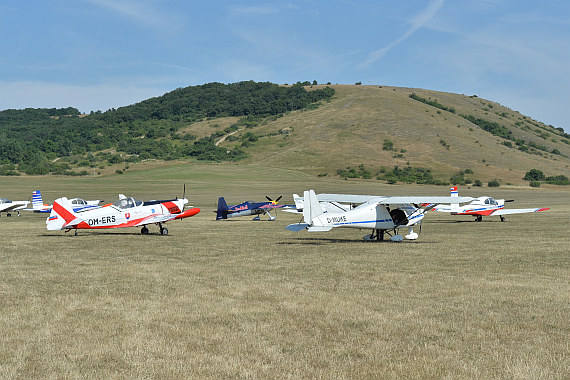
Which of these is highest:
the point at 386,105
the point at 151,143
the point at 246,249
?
the point at 386,105

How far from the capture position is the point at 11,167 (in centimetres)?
11500

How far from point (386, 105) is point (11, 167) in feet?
314

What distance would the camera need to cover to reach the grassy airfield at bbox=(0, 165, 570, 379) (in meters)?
6.61

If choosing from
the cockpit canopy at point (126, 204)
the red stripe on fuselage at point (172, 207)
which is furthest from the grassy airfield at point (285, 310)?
the red stripe on fuselage at point (172, 207)

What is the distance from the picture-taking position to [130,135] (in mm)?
163875

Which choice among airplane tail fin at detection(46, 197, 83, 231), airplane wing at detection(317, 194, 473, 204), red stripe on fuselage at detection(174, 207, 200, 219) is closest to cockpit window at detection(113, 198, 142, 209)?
airplane tail fin at detection(46, 197, 83, 231)

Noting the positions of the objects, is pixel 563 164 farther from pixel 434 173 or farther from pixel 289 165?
pixel 289 165

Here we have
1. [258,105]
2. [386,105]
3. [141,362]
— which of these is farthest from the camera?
[258,105]

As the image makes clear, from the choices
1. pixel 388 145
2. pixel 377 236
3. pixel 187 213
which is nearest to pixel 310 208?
pixel 377 236

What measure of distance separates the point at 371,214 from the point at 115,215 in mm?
10230

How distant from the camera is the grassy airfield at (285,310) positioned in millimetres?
6609

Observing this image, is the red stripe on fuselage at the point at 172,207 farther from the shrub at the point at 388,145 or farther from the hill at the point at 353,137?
the shrub at the point at 388,145

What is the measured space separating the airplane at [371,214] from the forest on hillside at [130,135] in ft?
316

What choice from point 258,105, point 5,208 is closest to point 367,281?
point 5,208
